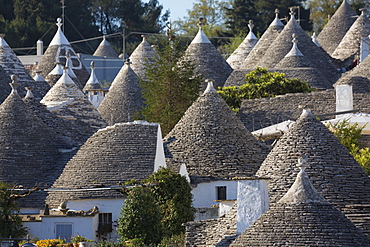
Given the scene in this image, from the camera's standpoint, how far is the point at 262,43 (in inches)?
2194

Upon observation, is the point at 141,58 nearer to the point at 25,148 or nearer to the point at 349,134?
the point at 349,134

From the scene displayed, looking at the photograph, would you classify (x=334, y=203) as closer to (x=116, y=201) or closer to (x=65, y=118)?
(x=116, y=201)

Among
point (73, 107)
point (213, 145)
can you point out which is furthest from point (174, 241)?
point (73, 107)

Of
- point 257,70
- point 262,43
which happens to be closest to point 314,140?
point 257,70

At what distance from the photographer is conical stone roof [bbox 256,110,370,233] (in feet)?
74.0

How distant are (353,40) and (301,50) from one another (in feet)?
21.3

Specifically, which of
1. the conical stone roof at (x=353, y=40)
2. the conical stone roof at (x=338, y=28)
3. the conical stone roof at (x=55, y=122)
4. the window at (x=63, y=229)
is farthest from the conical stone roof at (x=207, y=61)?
the window at (x=63, y=229)

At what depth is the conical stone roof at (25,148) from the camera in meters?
31.0

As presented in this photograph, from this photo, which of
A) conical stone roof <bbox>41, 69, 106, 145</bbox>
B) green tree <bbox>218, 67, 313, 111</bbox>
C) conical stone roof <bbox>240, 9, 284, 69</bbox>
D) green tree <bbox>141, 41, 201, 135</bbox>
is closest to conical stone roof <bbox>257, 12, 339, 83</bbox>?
conical stone roof <bbox>240, 9, 284, 69</bbox>

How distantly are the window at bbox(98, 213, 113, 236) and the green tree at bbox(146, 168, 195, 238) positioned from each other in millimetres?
1344

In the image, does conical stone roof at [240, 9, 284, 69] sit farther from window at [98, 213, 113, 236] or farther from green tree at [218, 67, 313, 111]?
window at [98, 213, 113, 236]

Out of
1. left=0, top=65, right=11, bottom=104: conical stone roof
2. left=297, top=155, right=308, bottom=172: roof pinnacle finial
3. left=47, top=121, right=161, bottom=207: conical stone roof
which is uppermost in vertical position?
left=0, top=65, right=11, bottom=104: conical stone roof

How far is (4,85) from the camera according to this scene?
3953 cm

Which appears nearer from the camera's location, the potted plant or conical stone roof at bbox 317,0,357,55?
the potted plant
